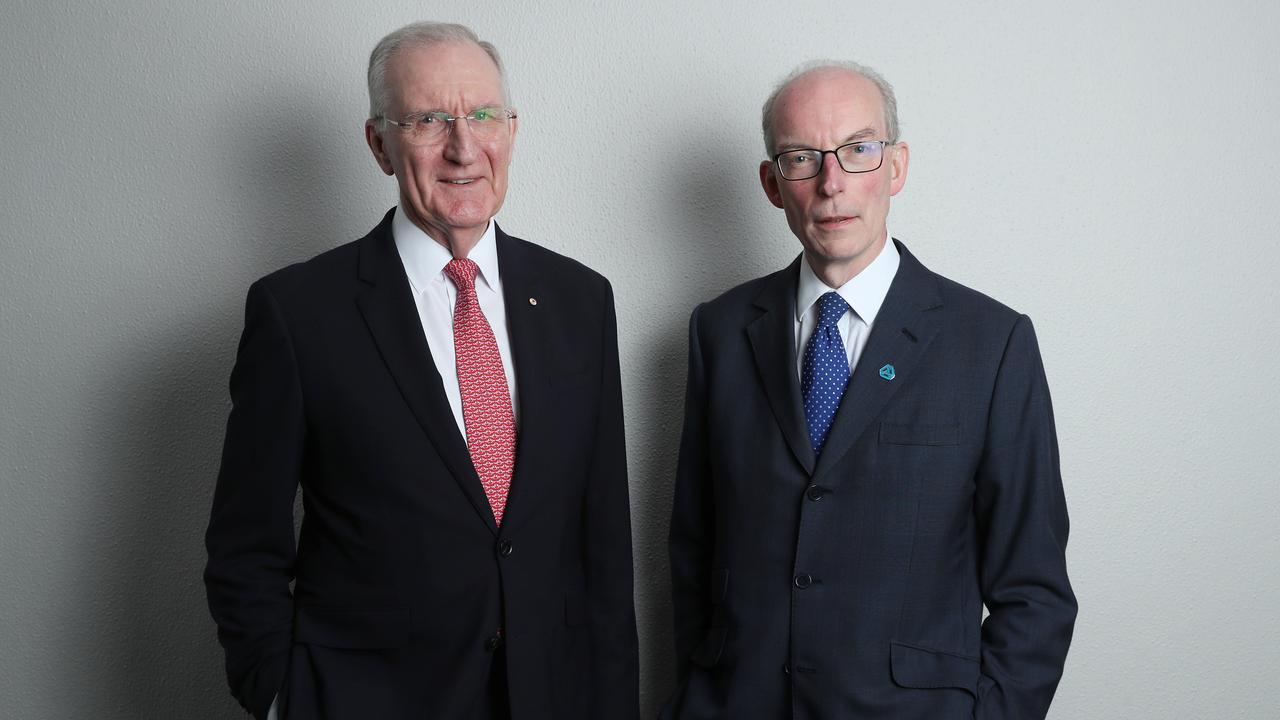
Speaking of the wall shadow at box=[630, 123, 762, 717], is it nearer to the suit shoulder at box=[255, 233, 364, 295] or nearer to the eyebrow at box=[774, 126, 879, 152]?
the eyebrow at box=[774, 126, 879, 152]

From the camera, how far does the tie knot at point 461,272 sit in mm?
1787

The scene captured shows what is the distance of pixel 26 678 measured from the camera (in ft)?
7.66

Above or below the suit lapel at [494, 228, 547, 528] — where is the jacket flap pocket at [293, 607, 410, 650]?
below

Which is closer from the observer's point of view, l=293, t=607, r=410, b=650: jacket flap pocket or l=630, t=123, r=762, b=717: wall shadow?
l=293, t=607, r=410, b=650: jacket flap pocket

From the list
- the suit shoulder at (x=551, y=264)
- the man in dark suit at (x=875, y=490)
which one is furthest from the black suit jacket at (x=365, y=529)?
the man in dark suit at (x=875, y=490)

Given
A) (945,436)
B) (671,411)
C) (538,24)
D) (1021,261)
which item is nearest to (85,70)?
(538,24)

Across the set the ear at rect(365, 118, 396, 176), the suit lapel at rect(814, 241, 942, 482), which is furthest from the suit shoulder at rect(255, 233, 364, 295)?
the suit lapel at rect(814, 241, 942, 482)

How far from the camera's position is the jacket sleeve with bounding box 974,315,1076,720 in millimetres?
1680

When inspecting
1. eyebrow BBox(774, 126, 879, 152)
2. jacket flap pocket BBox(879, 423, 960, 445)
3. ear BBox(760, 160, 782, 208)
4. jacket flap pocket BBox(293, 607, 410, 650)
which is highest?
eyebrow BBox(774, 126, 879, 152)

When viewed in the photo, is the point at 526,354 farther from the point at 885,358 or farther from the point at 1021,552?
the point at 1021,552

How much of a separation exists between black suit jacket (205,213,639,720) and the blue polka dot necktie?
18.3 inches

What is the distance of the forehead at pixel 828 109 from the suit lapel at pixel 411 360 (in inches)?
28.3

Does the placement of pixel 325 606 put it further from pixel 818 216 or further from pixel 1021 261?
pixel 1021 261

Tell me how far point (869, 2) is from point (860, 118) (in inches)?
26.7
